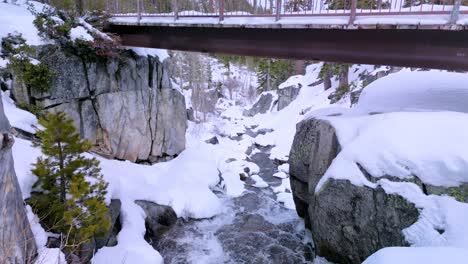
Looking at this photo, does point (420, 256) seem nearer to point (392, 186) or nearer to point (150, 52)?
point (392, 186)

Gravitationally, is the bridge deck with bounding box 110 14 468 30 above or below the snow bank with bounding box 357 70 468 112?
above

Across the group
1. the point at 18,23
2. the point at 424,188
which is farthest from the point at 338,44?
the point at 18,23

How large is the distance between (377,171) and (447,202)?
51.8 inches

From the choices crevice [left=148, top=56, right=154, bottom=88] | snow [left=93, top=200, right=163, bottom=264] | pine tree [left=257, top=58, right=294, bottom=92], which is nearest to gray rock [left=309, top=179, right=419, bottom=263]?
snow [left=93, top=200, right=163, bottom=264]

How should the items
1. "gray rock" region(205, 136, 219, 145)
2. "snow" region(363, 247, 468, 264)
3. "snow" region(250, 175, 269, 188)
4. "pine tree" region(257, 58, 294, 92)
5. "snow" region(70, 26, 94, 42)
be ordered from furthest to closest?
"pine tree" region(257, 58, 294, 92) < "gray rock" region(205, 136, 219, 145) < "snow" region(250, 175, 269, 188) < "snow" region(70, 26, 94, 42) < "snow" region(363, 247, 468, 264)

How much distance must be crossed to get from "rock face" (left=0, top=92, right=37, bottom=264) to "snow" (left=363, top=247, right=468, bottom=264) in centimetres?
515

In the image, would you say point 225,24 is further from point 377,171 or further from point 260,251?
point 260,251

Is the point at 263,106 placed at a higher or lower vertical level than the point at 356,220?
lower

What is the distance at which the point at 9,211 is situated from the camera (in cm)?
484

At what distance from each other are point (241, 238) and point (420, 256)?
7.36 metres

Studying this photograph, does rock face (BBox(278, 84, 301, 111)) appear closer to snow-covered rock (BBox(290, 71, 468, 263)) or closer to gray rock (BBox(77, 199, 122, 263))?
snow-covered rock (BBox(290, 71, 468, 263))

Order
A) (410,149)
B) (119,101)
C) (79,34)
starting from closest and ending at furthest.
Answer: (410,149) < (79,34) < (119,101)

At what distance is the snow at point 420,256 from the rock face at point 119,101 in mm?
10965

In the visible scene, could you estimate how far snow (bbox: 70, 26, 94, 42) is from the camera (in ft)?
36.2
